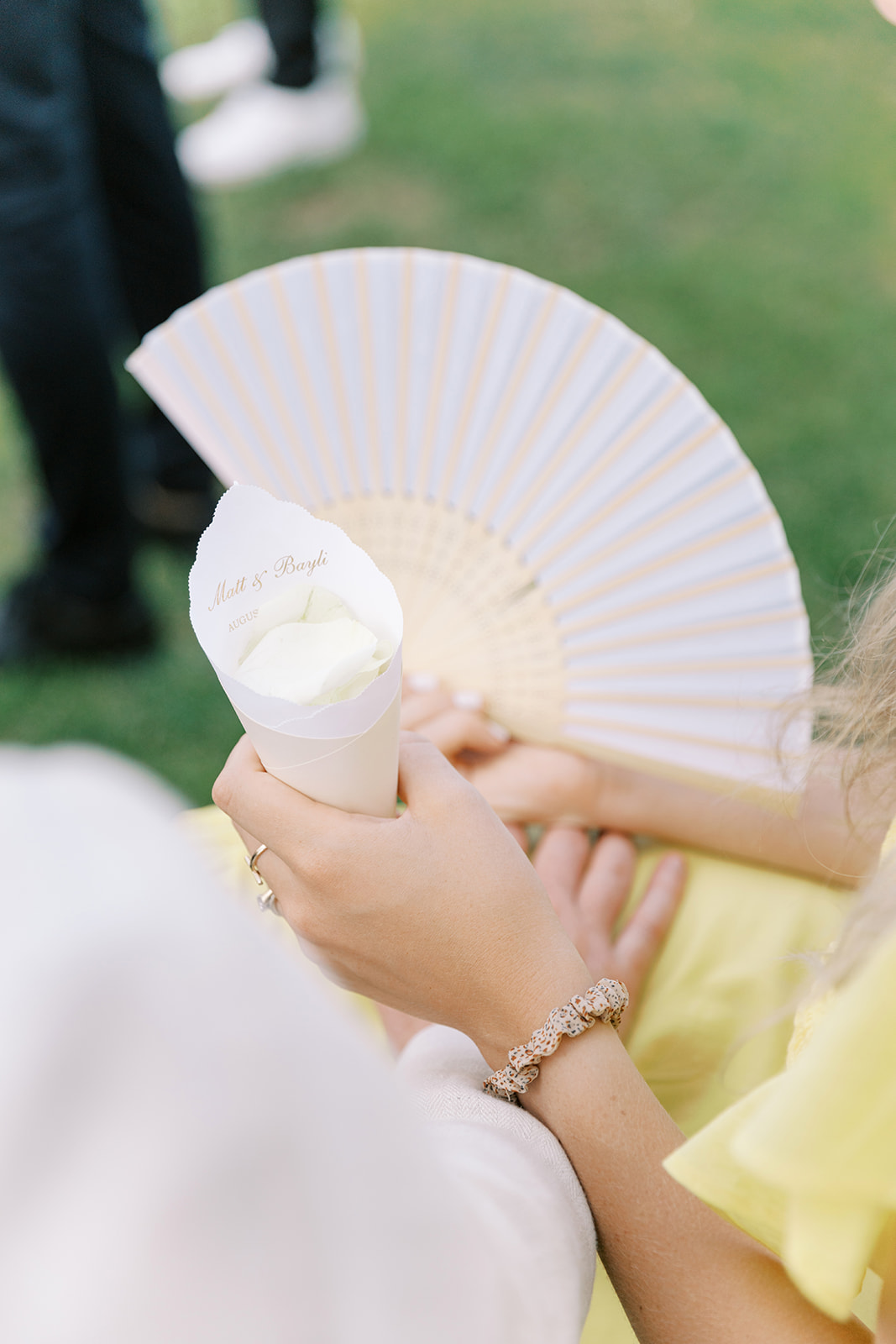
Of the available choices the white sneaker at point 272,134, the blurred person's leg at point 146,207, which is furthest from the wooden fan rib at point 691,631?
the white sneaker at point 272,134

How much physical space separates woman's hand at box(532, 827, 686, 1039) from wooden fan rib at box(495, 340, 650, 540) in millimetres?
292

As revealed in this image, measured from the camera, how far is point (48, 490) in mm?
1882

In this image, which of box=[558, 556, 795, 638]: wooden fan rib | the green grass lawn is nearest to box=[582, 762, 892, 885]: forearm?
box=[558, 556, 795, 638]: wooden fan rib

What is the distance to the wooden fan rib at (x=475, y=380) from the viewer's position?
0.95 meters

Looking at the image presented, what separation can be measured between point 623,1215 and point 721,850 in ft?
1.38

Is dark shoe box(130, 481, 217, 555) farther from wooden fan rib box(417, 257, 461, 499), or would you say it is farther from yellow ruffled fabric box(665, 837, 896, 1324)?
yellow ruffled fabric box(665, 837, 896, 1324)

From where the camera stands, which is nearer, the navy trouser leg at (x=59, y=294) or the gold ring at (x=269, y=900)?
the gold ring at (x=269, y=900)

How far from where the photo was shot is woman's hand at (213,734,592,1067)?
2.22 feet

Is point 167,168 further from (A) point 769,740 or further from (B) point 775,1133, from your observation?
(B) point 775,1133

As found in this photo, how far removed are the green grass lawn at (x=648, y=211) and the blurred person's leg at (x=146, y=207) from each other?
151 millimetres

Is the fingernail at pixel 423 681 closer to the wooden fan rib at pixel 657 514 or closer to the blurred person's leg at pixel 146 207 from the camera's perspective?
the wooden fan rib at pixel 657 514

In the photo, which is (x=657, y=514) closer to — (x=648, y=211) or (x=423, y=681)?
(x=423, y=681)

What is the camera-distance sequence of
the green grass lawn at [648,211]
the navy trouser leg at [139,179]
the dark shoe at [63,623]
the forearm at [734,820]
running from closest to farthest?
1. the forearm at [734,820]
2. the navy trouser leg at [139,179]
3. the dark shoe at [63,623]
4. the green grass lawn at [648,211]

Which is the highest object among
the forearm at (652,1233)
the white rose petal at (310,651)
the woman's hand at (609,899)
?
the white rose petal at (310,651)
